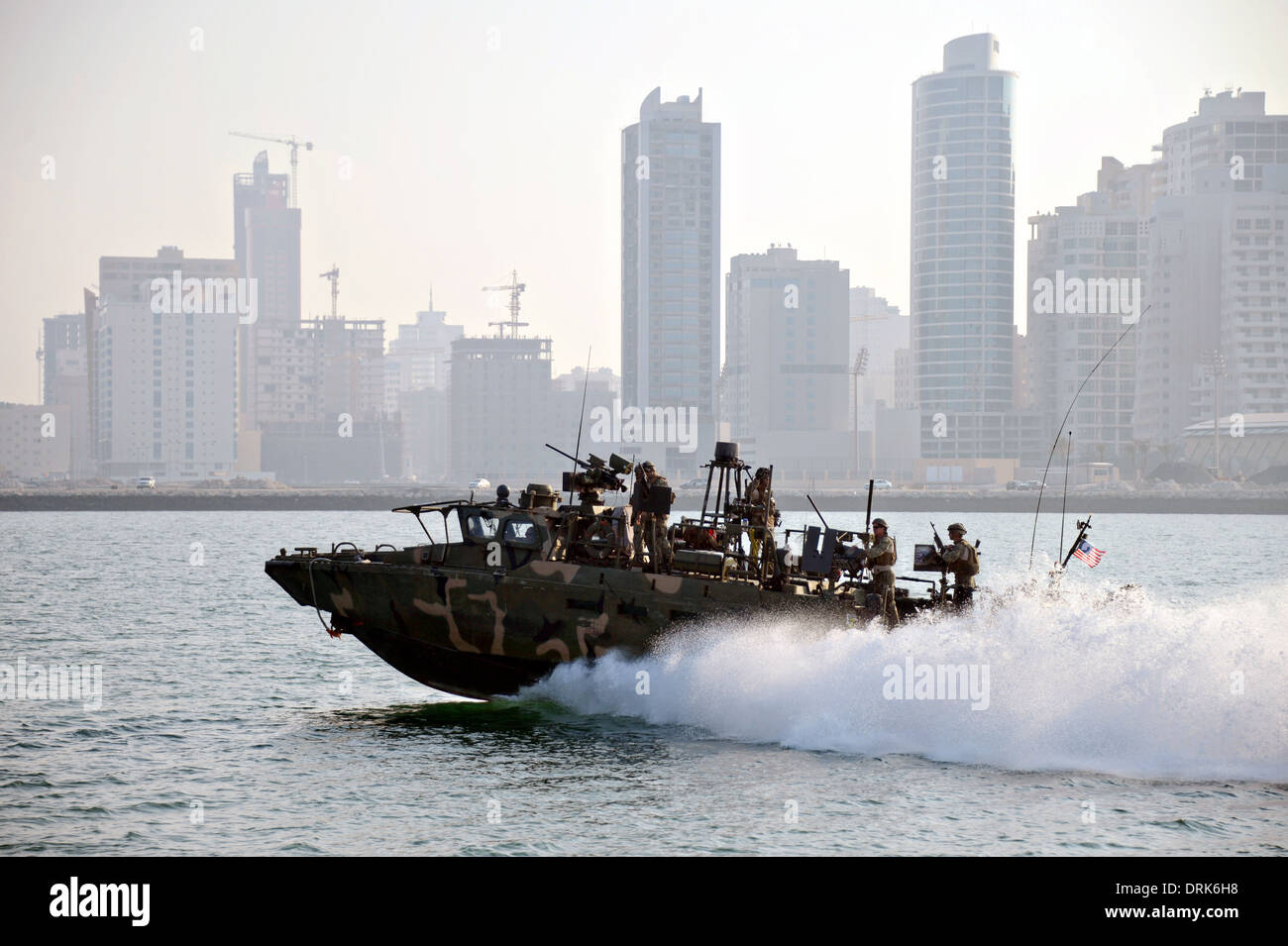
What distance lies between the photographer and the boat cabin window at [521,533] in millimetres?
21672

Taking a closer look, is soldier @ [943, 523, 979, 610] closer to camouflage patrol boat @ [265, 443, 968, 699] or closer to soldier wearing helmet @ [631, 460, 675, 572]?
camouflage patrol boat @ [265, 443, 968, 699]

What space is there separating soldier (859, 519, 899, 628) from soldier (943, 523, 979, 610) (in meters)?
0.96

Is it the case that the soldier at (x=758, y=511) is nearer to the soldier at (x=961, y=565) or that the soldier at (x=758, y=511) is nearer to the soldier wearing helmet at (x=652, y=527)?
the soldier wearing helmet at (x=652, y=527)

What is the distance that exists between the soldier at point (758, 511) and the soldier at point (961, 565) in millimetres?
2740

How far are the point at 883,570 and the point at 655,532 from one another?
351 cm

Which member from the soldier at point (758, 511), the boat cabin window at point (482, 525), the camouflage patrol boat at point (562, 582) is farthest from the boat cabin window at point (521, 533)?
the soldier at point (758, 511)

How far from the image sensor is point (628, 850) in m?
15.2

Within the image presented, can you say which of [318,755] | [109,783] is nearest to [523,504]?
[318,755]

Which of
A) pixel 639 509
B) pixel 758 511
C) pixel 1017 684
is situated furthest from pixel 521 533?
pixel 1017 684

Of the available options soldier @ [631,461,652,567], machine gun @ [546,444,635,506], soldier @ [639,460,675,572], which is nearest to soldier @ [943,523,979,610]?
soldier @ [639,460,675,572]
